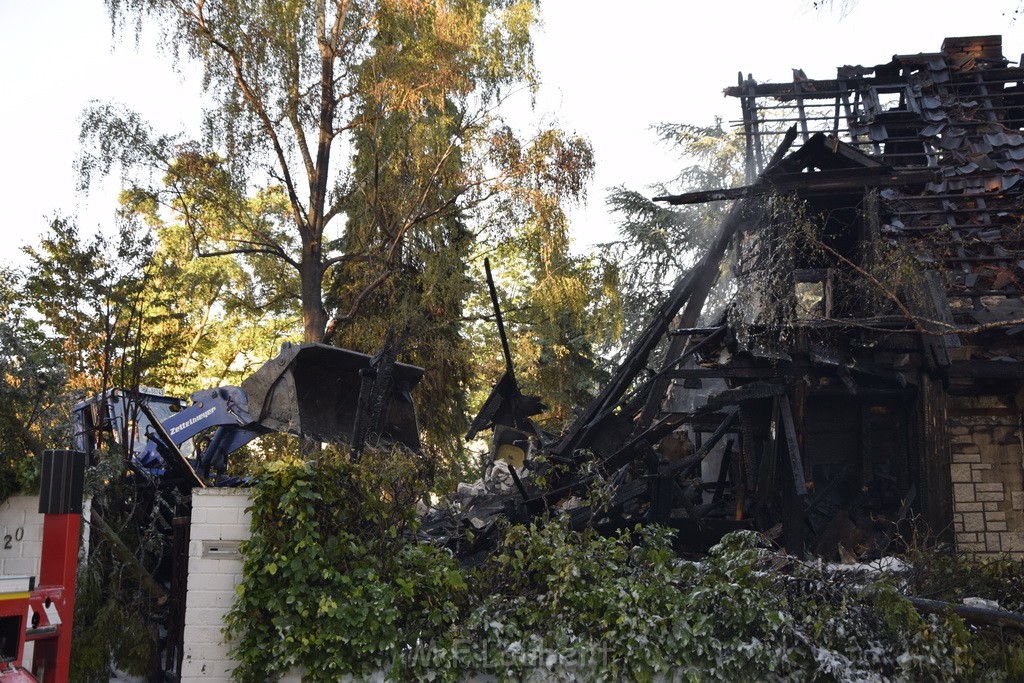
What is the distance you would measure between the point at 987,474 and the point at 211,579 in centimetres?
944

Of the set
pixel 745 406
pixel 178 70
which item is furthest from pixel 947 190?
pixel 178 70

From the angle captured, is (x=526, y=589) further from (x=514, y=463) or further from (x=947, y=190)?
(x=947, y=190)

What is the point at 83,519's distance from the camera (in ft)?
24.1

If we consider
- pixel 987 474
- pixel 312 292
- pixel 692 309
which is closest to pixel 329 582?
pixel 987 474

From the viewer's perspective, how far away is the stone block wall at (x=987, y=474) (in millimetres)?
11508

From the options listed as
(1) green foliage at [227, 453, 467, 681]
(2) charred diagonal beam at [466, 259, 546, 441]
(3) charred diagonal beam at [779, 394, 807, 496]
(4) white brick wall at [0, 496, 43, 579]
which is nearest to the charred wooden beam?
(3) charred diagonal beam at [779, 394, 807, 496]

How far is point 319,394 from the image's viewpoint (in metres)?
11.5

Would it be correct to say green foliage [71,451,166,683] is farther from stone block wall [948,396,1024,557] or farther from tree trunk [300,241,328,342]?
tree trunk [300,241,328,342]

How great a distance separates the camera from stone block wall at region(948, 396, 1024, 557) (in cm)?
1151

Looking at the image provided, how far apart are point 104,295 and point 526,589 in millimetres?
9146

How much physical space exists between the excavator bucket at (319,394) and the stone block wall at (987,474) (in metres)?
6.62

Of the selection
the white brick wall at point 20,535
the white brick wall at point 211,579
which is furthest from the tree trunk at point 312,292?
the white brick wall at point 211,579

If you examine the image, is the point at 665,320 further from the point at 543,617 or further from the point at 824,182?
the point at 543,617

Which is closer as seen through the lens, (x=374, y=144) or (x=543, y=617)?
(x=543, y=617)
